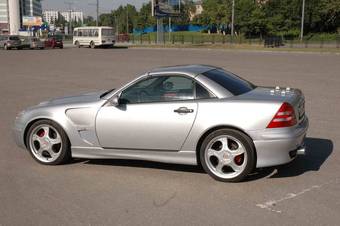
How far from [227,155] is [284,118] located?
788mm

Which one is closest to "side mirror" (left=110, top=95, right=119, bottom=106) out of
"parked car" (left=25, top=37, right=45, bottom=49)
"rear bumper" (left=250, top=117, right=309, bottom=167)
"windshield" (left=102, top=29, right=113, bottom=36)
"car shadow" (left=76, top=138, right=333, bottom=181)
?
"car shadow" (left=76, top=138, right=333, bottom=181)

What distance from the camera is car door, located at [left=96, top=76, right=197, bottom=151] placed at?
18.5 ft

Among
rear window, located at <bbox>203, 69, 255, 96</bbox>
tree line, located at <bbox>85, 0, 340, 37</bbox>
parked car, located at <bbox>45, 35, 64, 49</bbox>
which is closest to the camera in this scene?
rear window, located at <bbox>203, 69, 255, 96</bbox>

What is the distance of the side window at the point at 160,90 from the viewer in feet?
19.0

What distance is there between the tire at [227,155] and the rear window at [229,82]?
2.04 feet

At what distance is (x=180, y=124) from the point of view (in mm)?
5629

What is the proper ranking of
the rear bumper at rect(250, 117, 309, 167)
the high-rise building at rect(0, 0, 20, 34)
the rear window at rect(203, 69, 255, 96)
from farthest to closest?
1. the high-rise building at rect(0, 0, 20, 34)
2. the rear window at rect(203, 69, 255, 96)
3. the rear bumper at rect(250, 117, 309, 167)

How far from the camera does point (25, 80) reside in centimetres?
1822

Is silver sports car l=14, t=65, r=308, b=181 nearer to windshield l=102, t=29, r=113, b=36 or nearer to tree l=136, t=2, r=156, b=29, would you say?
windshield l=102, t=29, r=113, b=36

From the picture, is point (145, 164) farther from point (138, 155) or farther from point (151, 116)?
point (151, 116)

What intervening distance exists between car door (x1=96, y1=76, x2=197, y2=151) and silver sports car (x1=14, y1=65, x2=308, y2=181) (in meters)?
0.01

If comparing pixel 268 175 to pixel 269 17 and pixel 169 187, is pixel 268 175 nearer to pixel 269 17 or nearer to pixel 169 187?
pixel 169 187

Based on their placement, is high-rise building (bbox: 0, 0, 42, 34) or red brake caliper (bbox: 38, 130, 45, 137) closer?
red brake caliper (bbox: 38, 130, 45, 137)

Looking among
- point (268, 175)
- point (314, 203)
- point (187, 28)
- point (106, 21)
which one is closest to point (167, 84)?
point (268, 175)
